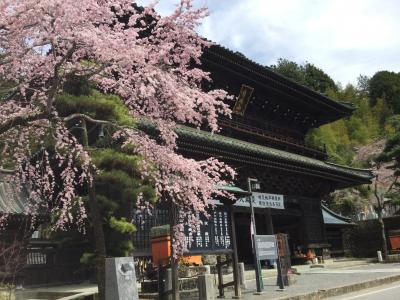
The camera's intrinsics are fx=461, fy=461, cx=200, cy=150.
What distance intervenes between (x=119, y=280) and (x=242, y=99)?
17.9 m

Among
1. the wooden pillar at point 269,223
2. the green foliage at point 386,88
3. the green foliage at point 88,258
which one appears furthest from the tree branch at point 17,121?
the green foliage at point 386,88

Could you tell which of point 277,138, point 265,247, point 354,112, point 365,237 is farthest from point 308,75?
point 265,247

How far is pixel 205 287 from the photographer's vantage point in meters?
11.3

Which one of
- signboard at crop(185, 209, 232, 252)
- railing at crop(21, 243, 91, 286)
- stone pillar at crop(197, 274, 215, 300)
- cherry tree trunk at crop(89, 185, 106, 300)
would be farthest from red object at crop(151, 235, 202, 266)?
railing at crop(21, 243, 91, 286)

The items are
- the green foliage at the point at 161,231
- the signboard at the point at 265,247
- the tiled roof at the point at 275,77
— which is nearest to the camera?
the green foliage at the point at 161,231

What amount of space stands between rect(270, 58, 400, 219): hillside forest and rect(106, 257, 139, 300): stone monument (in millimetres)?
40971

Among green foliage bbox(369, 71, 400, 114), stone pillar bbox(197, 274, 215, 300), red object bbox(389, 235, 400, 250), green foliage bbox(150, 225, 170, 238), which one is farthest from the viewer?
green foliage bbox(369, 71, 400, 114)

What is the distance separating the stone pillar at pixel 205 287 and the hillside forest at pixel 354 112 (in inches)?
1462

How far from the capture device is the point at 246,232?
3061 centimetres

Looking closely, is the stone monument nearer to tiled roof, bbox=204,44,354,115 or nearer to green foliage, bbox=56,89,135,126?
green foliage, bbox=56,89,135,126

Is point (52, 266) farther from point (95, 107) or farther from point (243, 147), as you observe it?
point (243, 147)

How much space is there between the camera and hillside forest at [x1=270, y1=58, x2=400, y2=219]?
59406 mm

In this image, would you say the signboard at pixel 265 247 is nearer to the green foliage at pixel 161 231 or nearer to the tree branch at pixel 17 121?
the green foliage at pixel 161 231

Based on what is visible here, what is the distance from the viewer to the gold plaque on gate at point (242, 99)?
24.4 meters
